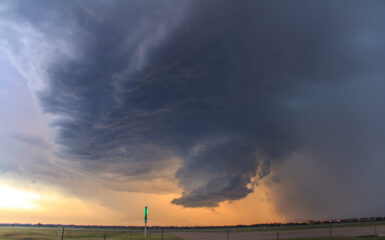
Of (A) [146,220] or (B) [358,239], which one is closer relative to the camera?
(B) [358,239]

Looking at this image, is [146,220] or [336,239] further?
[146,220]

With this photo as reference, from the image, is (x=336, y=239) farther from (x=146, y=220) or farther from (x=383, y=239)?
(x=146, y=220)

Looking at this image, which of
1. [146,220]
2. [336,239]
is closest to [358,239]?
[336,239]

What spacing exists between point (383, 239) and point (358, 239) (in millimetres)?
3702

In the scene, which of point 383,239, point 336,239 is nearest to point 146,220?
point 336,239

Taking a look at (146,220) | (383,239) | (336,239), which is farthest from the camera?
(146,220)

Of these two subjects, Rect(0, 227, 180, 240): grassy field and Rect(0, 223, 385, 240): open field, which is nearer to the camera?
Rect(0, 223, 385, 240): open field

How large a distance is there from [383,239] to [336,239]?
7241 millimetres

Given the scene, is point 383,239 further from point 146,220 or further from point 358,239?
point 146,220

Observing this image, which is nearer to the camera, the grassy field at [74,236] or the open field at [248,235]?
the open field at [248,235]

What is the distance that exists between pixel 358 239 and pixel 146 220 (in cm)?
3751

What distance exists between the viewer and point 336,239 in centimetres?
5206

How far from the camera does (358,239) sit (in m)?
49.9

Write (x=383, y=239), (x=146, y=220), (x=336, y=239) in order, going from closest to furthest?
(x=383, y=239) → (x=336, y=239) → (x=146, y=220)
